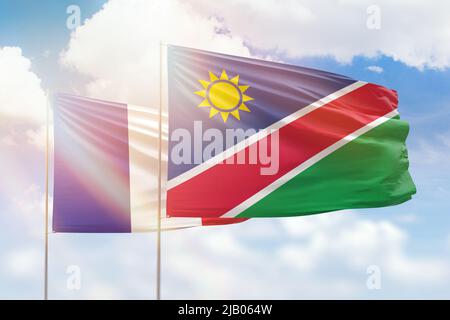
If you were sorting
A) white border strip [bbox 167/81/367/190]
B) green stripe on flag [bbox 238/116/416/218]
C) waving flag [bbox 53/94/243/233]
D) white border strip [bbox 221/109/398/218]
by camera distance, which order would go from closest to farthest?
white border strip [bbox 167/81/367/190]
white border strip [bbox 221/109/398/218]
green stripe on flag [bbox 238/116/416/218]
waving flag [bbox 53/94/243/233]

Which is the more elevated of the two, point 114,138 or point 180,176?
point 114,138

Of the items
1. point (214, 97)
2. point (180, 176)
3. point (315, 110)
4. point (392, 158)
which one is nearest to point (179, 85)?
point (214, 97)

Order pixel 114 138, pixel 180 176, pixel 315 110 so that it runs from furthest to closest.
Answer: pixel 114 138 < pixel 315 110 < pixel 180 176

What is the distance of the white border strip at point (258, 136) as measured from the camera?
11055 mm

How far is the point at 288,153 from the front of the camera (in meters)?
11.6

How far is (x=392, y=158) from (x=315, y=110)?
5.76 ft

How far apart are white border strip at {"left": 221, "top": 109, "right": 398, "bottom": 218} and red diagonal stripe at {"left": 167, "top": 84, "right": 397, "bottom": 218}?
62 mm

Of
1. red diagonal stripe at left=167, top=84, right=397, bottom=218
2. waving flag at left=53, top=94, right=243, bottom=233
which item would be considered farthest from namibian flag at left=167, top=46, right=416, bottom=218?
waving flag at left=53, top=94, right=243, bottom=233

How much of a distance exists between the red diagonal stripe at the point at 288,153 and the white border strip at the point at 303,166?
0.20 feet

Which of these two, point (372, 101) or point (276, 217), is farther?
point (372, 101)

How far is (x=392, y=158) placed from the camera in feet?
39.3

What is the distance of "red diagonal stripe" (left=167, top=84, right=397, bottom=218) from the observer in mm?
11125

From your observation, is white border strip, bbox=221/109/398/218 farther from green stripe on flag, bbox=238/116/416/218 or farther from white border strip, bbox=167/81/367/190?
white border strip, bbox=167/81/367/190

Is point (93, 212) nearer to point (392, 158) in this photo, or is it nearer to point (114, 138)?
point (114, 138)
